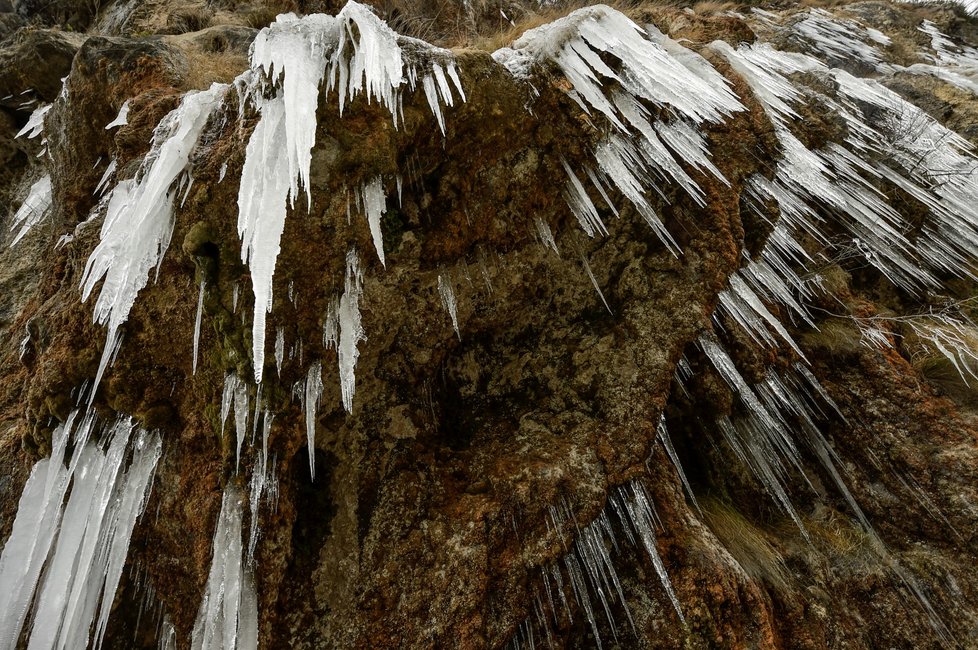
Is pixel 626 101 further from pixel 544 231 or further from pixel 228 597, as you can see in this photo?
pixel 228 597

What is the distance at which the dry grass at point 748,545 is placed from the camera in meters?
2.72

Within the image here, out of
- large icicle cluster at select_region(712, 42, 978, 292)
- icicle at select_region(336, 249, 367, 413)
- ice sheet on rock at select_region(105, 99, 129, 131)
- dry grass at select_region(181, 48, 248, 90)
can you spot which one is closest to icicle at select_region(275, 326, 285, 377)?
icicle at select_region(336, 249, 367, 413)

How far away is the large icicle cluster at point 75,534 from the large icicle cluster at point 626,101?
3.26m

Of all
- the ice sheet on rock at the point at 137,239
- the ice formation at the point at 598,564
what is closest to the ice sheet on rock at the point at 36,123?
the ice sheet on rock at the point at 137,239

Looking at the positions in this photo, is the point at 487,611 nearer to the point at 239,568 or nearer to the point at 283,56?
the point at 239,568

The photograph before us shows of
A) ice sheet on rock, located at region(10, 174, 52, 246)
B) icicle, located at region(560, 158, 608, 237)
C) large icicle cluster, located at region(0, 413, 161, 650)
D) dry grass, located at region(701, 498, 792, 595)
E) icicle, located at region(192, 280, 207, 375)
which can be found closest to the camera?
large icicle cluster, located at region(0, 413, 161, 650)

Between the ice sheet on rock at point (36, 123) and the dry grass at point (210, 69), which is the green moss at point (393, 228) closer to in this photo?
the dry grass at point (210, 69)

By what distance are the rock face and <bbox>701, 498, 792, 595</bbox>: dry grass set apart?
0.08ft

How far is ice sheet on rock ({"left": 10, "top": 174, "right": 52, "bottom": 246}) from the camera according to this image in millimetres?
4543

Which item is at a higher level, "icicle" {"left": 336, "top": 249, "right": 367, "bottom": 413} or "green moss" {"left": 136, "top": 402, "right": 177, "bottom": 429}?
"icicle" {"left": 336, "top": 249, "right": 367, "bottom": 413}

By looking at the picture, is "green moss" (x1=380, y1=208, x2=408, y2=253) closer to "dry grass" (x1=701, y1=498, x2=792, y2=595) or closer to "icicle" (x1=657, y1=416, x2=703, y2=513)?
"icicle" (x1=657, y1=416, x2=703, y2=513)

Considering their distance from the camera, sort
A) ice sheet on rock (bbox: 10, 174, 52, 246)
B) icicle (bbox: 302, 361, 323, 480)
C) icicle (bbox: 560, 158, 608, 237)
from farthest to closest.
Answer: ice sheet on rock (bbox: 10, 174, 52, 246) → icicle (bbox: 560, 158, 608, 237) → icicle (bbox: 302, 361, 323, 480)

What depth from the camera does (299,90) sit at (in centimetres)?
220

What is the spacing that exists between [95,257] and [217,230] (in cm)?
80
